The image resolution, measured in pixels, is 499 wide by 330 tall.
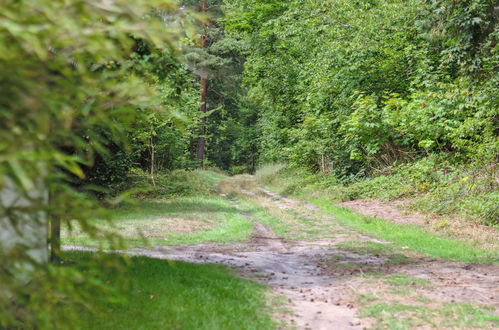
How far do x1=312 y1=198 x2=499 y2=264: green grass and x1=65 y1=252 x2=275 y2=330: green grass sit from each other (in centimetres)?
492

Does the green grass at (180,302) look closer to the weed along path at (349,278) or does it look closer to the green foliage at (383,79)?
the weed along path at (349,278)

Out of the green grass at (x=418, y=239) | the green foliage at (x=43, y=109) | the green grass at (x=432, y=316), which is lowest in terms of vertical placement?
the green grass at (x=418, y=239)

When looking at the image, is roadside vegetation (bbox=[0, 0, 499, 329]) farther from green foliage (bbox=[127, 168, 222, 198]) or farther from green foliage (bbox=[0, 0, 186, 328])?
green foliage (bbox=[127, 168, 222, 198])

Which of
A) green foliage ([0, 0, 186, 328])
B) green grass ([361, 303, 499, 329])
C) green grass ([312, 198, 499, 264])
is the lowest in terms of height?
green grass ([312, 198, 499, 264])

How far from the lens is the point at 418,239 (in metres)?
11.9

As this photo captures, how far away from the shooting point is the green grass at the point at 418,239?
399 inches

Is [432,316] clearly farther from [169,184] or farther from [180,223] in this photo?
[169,184]

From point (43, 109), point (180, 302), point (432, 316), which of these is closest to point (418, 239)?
point (432, 316)

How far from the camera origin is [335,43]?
22.3 metres

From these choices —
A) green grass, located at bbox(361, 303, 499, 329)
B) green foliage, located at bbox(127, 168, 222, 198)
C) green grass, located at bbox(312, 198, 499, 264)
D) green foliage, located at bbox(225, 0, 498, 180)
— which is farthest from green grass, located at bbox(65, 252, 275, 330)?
green foliage, located at bbox(127, 168, 222, 198)

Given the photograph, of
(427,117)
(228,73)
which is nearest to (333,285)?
(427,117)

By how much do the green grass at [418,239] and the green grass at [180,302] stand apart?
492cm

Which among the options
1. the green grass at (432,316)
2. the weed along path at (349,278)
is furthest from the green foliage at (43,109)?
the green grass at (432,316)

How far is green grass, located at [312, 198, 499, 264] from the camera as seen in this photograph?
1014 cm
